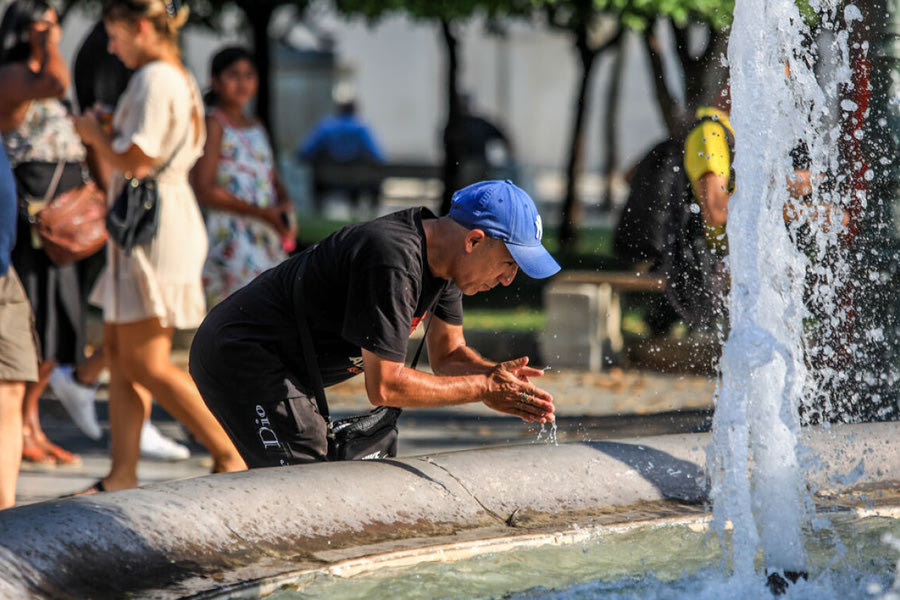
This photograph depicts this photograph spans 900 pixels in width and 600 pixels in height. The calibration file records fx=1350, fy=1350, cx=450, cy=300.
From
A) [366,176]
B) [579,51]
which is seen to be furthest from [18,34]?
[366,176]

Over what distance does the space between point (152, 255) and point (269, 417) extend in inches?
62.4

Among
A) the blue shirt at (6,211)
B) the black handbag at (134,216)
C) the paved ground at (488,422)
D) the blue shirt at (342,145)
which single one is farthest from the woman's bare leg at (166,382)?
the blue shirt at (342,145)

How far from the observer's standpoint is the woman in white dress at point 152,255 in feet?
15.7

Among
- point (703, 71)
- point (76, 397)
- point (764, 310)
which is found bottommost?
point (76, 397)

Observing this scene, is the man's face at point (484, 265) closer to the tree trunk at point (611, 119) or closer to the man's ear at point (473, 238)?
the man's ear at point (473, 238)

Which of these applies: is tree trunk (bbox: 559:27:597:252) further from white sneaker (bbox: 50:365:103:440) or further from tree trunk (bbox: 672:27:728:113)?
white sneaker (bbox: 50:365:103:440)

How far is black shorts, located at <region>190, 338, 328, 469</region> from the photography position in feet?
11.6

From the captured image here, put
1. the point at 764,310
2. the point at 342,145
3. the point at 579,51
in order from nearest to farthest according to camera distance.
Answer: the point at 764,310 → the point at 579,51 → the point at 342,145

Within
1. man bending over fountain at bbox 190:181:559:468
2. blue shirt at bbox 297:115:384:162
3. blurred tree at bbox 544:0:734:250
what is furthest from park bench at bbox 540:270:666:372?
blue shirt at bbox 297:115:384:162

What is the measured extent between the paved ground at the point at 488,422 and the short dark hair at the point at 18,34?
1715 mm

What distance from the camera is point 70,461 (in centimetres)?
588

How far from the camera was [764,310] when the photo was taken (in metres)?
3.85

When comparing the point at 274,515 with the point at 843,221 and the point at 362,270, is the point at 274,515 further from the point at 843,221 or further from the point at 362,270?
the point at 843,221

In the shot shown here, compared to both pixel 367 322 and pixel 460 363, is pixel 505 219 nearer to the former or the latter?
pixel 367 322
